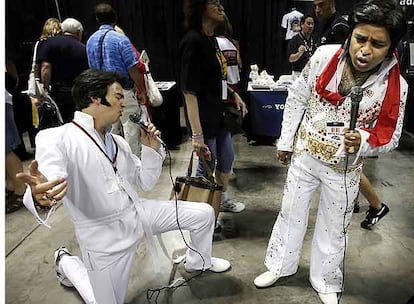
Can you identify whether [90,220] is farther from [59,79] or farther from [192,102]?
[59,79]

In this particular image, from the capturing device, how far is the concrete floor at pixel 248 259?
2.02m

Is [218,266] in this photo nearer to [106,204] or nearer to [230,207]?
[230,207]

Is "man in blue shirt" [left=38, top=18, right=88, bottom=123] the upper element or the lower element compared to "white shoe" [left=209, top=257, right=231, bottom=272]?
upper

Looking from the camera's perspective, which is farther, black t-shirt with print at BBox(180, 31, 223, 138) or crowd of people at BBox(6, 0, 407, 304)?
black t-shirt with print at BBox(180, 31, 223, 138)

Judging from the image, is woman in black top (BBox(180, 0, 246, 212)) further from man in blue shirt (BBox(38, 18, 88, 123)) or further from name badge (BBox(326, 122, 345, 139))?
man in blue shirt (BBox(38, 18, 88, 123))

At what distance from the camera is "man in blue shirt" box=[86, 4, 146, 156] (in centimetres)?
250

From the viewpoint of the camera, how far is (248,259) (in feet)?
7.59

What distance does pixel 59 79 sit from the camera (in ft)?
10.2

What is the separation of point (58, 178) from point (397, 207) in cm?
256

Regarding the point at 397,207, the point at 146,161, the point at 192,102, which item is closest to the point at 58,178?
the point at 146,161

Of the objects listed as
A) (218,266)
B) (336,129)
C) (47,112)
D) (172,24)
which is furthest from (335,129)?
(172,24)

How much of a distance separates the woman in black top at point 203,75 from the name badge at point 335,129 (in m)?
0.74

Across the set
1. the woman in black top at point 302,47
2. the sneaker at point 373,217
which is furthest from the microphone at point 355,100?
the woman in black top at point 302,47

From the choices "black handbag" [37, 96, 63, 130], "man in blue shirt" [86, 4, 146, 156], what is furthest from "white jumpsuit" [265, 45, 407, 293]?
"black handbag" [37, 96, 63, 130]
